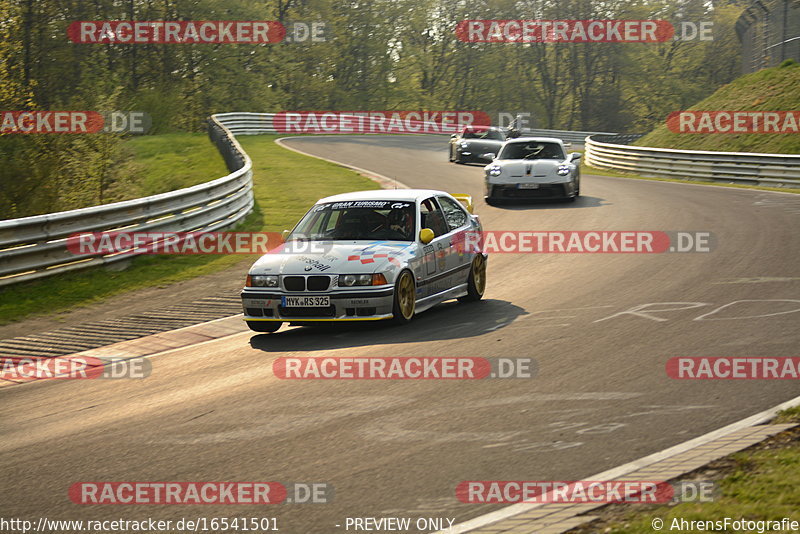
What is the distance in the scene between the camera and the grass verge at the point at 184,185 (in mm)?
13027

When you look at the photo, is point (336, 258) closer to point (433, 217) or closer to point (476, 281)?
point (433, 217)

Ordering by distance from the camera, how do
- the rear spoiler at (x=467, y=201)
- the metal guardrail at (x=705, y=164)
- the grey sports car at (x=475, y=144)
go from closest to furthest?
the rear spoiler at (x=467, y=201) → the metal guardrail at (x=705, y=164) → the grey sports car at (x=475, y=144)

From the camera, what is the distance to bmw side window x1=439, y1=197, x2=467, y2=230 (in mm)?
12031

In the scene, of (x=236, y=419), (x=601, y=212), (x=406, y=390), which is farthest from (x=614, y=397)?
(x=601, y=212)

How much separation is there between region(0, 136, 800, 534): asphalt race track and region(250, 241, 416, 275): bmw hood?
706 millimetres

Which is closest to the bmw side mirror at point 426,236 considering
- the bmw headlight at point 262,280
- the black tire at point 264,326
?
the bmw headlight at point 262,280

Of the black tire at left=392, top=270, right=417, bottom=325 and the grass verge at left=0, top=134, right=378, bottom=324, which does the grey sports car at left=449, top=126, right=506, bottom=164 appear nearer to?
the grass verge at left=0, top=134, right=378, bottom=324

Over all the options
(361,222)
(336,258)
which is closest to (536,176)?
(361,222)

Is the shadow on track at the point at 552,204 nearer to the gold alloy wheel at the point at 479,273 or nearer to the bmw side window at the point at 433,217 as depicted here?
the gold alloy wheel at the point at 479,273

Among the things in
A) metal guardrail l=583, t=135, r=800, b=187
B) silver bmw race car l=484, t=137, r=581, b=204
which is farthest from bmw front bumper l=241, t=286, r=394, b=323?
metal guardrail l=583, t=135, r=800, b=187

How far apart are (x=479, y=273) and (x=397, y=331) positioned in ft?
7.64

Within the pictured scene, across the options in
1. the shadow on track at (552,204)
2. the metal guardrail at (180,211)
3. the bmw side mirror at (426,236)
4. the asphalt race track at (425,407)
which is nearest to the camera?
the asphalt race track at (425,407)

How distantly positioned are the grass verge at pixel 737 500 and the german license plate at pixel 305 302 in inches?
210

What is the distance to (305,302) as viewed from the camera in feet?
33.1
